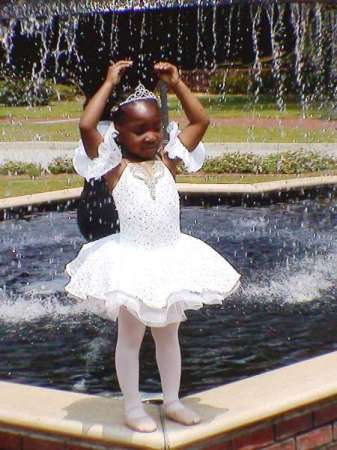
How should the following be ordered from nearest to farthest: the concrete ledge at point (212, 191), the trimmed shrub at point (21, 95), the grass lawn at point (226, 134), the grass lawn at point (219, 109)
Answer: the concrete ledge at point (212, 191) < the grass lawn at point (226, 134) < the grass lawn at point (219, 109) < the trimmed shrub at point (21, 95)

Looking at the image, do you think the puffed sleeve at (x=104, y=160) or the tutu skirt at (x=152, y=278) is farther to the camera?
the puffed sleeve at (x=104, y=160)

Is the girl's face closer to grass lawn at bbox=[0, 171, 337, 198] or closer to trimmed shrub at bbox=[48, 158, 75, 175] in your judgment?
grass lawn at bbox=[0, 171, 337, 198]

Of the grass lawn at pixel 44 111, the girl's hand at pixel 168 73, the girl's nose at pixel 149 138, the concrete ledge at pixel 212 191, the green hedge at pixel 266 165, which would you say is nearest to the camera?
the girl's nose at pixel 149 138

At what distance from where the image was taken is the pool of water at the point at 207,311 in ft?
18.7

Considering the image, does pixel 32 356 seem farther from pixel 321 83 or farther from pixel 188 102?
pixel 321 83

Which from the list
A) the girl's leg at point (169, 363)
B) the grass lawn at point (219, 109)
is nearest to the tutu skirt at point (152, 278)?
the girl's leg at point (169, 363)

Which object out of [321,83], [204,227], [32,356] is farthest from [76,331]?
[321,83]

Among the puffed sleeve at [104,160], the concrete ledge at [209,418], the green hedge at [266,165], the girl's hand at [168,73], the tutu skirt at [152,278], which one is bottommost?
the green hedge at [266,165]

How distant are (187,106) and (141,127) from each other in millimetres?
274

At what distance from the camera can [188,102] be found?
426 cm

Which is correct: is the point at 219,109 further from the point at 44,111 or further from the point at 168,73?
the point at 168,73

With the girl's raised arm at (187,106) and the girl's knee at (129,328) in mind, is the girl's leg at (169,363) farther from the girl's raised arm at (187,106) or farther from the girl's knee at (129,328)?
the girl's raised arm at (187,106)

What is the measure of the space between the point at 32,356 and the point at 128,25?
2.45m

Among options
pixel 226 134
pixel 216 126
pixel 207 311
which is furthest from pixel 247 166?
pixel 216 126
